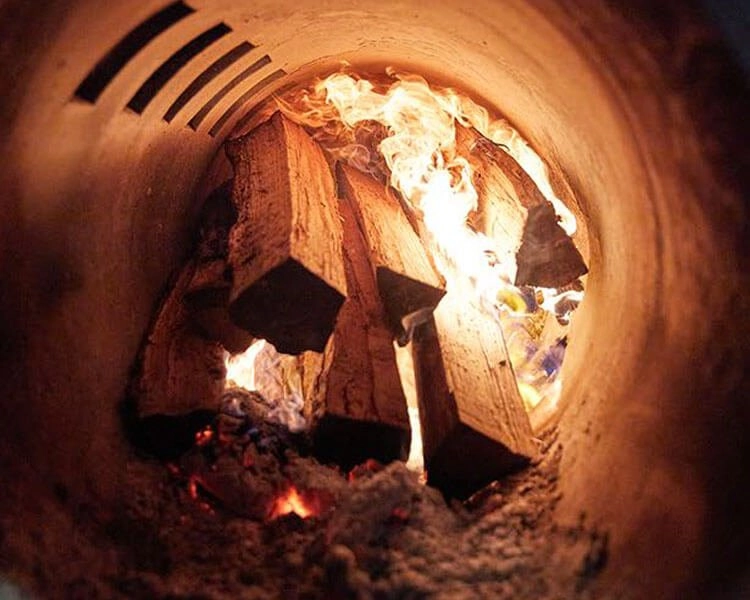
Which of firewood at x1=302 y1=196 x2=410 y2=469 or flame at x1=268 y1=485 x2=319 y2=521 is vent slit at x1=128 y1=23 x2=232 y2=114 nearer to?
firewood at x1=302 y1=196 x2=410 y2=469

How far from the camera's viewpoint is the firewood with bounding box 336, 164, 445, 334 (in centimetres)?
284

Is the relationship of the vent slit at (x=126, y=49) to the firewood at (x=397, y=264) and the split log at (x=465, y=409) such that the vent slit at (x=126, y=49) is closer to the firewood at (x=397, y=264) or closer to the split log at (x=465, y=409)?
the firewood at (x=397, y=264)

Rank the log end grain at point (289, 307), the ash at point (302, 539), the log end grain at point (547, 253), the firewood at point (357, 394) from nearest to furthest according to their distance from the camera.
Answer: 1. the ash at point (302, 539)
2. the log end grain at point (289, 307)
3. the firewood at point (357, 394)
4. the log end grain at point (547, 253)

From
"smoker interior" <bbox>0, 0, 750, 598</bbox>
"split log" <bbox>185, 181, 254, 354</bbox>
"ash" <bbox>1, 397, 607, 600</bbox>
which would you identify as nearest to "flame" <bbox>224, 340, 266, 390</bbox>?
"split log" <bbox>185, 181, 254, 354</bbox>

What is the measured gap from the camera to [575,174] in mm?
2562

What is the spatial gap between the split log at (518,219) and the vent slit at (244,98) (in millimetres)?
1099

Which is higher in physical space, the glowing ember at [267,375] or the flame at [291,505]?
the glowing ember at [267,375]

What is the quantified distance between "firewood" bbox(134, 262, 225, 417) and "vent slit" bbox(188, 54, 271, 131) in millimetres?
771

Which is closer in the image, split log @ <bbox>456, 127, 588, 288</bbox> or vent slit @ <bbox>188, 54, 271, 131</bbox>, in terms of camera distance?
split log @ <bbox>456, 127, 588, 288</bbox>

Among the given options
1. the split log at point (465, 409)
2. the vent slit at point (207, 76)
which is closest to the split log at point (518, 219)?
the split log at point (465, 409)

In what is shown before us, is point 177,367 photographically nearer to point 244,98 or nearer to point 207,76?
point 207,76

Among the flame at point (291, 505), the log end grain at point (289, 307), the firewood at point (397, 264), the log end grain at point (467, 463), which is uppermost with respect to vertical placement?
the firewood at point (397, 264)

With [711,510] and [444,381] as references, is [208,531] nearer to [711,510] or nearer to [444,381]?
[444,381]

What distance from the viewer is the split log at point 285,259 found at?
2.27m
